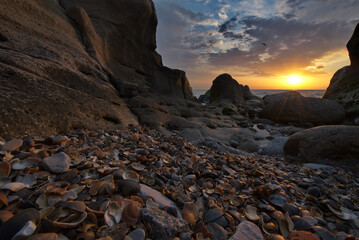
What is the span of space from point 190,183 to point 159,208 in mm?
660

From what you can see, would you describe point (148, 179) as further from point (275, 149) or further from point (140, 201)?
point (275, 149)

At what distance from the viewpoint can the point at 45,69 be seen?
10.4ft

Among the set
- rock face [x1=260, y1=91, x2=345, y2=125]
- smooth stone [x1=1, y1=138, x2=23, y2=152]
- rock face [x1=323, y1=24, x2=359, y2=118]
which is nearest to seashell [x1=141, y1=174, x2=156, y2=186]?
smooth stone [x1=1, y1=138, x2=23, y2=152]

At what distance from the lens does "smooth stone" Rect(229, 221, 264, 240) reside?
122cm

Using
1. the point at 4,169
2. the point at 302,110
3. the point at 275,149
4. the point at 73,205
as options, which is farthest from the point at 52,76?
the point at 302,110

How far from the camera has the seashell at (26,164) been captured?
136cm

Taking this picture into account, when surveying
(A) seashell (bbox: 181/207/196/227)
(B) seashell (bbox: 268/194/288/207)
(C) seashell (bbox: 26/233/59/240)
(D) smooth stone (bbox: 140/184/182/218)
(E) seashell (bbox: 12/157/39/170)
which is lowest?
(B) seashell (bbox: 268/194/288/207)

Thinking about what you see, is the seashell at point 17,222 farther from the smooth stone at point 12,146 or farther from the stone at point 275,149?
the stone at point 275,149

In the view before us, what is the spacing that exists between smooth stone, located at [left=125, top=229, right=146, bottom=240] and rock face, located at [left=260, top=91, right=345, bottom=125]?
1481cm

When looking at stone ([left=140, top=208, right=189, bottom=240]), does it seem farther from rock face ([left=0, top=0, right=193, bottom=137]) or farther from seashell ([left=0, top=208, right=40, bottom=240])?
rock face ([left=0, top=0, right=193, bottom=137])

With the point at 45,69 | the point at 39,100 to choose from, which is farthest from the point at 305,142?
the point at 45,69

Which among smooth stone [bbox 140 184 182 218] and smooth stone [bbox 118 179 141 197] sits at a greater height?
smooth stone [bbox 118 179 141 197]

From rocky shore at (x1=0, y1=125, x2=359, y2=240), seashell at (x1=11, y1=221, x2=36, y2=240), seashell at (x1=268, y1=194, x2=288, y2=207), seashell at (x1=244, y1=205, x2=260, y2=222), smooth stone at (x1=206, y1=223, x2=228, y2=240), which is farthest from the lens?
seashell at (x1=268, y1=194, x2=288, y2=207)

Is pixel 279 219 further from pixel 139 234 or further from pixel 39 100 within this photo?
pixel 39 100
